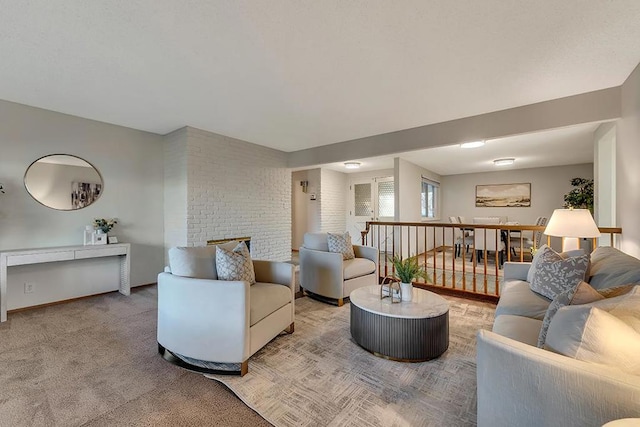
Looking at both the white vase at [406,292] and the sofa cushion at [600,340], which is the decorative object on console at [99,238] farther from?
the sofa cushion at [600,340]

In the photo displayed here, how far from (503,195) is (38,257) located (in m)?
9.21

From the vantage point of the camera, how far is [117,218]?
3.83 metres

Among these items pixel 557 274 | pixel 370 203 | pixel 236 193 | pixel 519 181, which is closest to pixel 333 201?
pixel 370 203

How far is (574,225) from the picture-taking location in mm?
2617

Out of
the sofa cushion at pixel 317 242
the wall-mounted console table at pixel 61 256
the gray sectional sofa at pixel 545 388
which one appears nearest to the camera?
the gray sectional sofa at pixel 545 388

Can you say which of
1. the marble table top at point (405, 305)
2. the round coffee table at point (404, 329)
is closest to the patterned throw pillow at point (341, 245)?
the marble table top at point (405, 305)

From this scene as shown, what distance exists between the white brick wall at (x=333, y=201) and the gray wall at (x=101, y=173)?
3.62m

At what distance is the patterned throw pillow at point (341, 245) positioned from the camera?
11.6 ft

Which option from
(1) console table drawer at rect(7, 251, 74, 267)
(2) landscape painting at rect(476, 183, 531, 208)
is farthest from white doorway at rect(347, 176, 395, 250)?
(1) console table drawer at rect(7, 251, 74, 267)

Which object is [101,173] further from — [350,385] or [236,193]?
[350,385]

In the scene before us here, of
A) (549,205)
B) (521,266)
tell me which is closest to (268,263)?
(521,266)

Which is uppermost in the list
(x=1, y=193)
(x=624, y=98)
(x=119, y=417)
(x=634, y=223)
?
(x=624, y=98)

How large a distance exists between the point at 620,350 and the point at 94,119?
5110 millimetres

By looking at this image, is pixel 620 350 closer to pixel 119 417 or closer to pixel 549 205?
pixel 119 417
